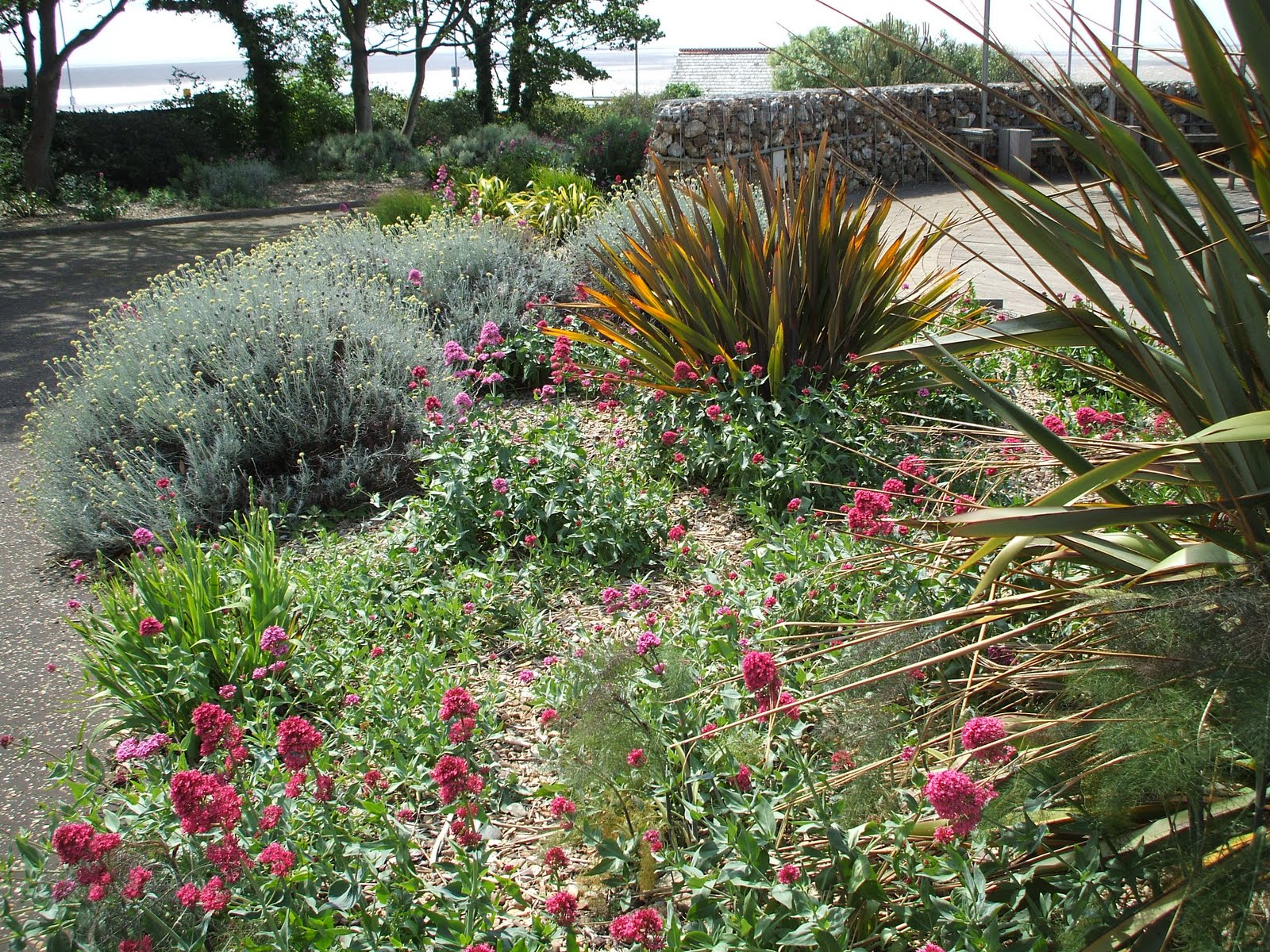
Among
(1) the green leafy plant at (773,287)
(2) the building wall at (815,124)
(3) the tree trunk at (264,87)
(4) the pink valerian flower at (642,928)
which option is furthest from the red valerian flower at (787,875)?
(3) the tree trunk at (264,87)

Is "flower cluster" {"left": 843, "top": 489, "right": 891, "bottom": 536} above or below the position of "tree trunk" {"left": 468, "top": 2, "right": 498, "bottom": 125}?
below

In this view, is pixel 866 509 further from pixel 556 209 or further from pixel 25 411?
pixel 556 209

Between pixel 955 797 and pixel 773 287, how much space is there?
327cm

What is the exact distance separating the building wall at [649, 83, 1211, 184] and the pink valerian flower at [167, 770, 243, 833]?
13.8 metres

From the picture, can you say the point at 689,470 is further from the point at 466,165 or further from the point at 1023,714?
the point at 466,165

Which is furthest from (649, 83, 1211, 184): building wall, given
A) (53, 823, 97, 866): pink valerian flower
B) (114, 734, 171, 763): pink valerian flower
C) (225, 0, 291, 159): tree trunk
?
(53, 823, 97, 866): pink valerian flower

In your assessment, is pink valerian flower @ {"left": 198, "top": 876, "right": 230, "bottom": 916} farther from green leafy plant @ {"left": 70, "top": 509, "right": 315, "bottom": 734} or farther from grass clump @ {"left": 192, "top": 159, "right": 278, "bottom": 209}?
grass clump @ {"left": 192, "top": 159, "right": 278, "bottom": 209}

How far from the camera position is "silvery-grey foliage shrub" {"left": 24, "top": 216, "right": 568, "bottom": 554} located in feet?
14.6

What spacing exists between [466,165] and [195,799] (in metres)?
18.9

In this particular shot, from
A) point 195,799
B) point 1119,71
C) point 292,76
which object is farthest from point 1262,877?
point 292,76

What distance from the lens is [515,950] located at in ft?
6.31

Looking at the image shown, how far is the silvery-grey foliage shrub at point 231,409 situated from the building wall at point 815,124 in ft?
34.5

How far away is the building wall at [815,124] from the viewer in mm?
15578

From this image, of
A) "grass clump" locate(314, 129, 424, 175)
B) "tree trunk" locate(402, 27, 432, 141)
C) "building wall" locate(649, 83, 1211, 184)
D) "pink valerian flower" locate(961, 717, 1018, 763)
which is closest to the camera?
"pink valerian flower" locate(961, 717, 1018, 763)
